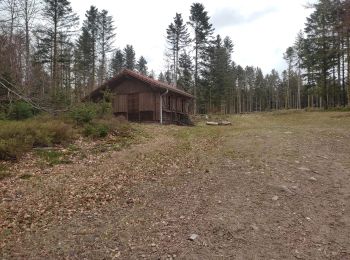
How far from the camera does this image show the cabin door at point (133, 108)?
2620 centimetres

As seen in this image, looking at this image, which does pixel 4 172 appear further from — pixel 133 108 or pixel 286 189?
pixel 133 108

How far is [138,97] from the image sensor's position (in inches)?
1027

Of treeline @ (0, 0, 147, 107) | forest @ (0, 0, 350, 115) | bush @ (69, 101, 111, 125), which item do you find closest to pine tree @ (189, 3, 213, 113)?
forest @ (0, 0, 350, 115)

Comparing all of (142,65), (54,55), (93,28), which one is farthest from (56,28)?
(142,65)

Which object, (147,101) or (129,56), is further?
(129,56)

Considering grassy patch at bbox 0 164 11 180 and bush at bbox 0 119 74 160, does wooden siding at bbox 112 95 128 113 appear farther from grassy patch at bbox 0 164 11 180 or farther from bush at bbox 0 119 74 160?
grassy patch at bbox 0 164 11 180

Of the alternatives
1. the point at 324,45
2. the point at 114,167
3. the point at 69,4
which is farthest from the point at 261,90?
the point at 114,167

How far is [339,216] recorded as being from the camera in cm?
605

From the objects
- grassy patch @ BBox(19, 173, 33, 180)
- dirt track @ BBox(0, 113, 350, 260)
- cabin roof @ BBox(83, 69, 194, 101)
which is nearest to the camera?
dirt track @ BBox(0, 113, 350, 260)

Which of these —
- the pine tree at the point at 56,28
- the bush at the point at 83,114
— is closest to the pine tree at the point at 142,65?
the pine tree at the point at 56,28

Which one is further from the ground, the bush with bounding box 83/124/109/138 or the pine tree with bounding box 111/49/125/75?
the pine tree with bounding box 111/49/125/75

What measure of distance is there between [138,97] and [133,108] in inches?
42.9

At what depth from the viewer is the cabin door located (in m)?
26.2

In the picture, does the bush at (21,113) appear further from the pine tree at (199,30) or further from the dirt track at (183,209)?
the pine tree at (199,30)
